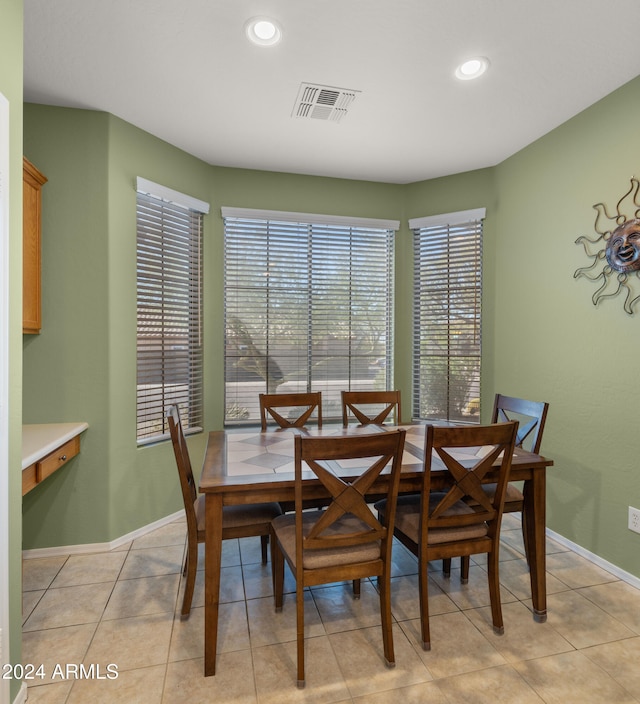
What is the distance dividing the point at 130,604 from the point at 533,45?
11.6ft

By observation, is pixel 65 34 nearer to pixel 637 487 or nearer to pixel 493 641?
pixel 493 641

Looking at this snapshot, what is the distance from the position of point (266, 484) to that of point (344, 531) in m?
0.40

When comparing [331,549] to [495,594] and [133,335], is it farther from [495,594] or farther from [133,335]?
[133,335]

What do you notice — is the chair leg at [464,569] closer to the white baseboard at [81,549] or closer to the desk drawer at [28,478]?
the white baseboard at [81,549]

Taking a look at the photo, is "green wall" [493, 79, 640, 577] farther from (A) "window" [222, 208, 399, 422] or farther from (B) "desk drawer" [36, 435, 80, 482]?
(B) "desk drawer" [36, 435, 80, 482]

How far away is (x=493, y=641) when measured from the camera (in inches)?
74.9

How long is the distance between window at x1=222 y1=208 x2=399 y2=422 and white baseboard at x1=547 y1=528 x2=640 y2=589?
69.8 inches

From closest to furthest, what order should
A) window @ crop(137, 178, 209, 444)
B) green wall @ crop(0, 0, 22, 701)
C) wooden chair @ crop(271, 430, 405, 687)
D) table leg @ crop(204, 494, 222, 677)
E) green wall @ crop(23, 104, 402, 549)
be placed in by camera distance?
green wall @ crop(0, 0, 22, 701) < wooden chair @ crop(271, 430, 405, 687) < table leg @ crop(204, 494, 222, 677) < green wall @ crop(23, 104, 402, 549) < window @ crop(137, 178, 209, 444)

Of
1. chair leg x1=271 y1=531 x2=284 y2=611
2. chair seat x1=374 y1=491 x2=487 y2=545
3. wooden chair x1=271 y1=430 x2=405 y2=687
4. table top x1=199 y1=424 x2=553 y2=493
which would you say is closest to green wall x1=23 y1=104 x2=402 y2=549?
table top x1=199 y1=424 x2=553 y2=493

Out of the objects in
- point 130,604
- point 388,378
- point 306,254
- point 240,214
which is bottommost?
point 130,604

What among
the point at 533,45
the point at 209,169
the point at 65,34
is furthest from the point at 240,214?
the point at 533,45

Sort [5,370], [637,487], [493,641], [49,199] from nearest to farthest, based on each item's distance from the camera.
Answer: [5,370] → [493,641] → [637,487] → [49,199]

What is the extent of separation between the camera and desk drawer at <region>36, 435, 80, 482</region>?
2.14 m

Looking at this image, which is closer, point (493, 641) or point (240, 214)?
point (493, 641)
